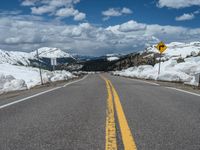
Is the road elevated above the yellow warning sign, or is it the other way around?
the yellow warning sign

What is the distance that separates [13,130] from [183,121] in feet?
12.0

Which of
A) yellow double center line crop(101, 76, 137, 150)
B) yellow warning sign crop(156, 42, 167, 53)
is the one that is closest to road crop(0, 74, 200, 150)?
yellow double center line crop(101, 76, 137, 150)

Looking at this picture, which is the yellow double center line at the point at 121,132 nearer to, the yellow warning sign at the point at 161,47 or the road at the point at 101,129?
the road at the point at 101,129

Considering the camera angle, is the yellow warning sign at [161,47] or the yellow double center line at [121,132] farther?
the yellow warning sign at [161,47]

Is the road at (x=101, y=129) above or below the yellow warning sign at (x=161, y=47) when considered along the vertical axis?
below

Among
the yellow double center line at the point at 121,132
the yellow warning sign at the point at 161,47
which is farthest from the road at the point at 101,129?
the yellow warning sign at the point at 161,47

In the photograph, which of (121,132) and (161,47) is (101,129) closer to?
(121,132)

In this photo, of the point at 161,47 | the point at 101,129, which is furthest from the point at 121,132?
the point at 161,47

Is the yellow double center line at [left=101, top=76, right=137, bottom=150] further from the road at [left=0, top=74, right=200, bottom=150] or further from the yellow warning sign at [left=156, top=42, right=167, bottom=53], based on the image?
the yellow warning sign at [left=156, top=42, right=167, bottom=53]

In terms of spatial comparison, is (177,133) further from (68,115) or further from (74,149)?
(68,115)

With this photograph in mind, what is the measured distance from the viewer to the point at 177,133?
18.8 ft

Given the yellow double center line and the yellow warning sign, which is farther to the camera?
the yellow warning sign

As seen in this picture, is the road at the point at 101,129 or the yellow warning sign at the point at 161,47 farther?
the yellow warning sign at the point at 161,47

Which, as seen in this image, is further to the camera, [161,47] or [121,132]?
[161,47]
